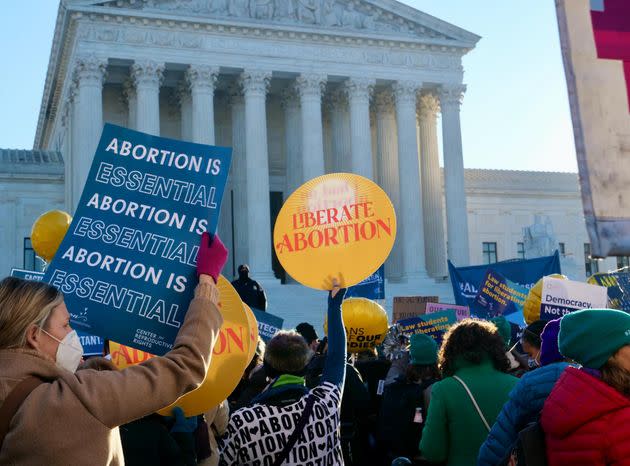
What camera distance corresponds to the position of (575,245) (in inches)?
2440

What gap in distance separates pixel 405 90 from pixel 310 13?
6340mm

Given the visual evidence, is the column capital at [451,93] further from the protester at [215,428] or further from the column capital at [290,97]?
the protester at [215,428]

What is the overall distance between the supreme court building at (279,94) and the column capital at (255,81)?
58mm

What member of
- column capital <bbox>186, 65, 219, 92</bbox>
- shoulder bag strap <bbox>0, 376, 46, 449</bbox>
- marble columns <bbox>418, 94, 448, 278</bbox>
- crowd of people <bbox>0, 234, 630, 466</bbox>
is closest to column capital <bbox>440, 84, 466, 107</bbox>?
marble columns <bbox>418, 94, 448, 278</bbox>

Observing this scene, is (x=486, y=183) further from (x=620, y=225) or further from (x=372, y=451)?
(x=620, y=225)

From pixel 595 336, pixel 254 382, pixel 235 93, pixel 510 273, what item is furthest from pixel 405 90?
pixel 595 336

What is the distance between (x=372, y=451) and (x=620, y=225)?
21.3ft

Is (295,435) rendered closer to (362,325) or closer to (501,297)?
(362,325)

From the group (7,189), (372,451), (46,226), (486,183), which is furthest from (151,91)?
(372,451)

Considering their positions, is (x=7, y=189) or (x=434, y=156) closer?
(x=7, y=189)

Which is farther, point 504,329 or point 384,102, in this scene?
point 384,102

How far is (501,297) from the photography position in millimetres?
16812

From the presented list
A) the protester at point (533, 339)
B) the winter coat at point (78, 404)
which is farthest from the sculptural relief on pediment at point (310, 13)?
the winter coat at point (78, 404)

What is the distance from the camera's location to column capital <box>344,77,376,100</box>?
45.0 meters
